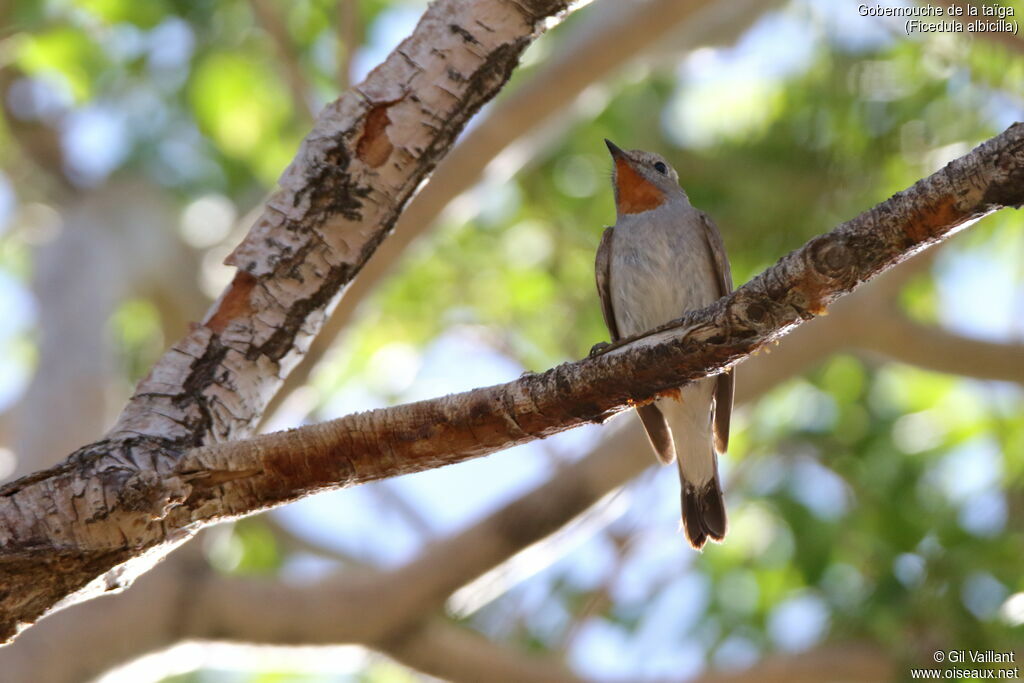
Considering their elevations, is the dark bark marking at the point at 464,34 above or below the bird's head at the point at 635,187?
above

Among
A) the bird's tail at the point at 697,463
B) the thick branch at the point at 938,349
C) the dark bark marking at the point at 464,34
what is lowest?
the thick branch at the point at 938,349

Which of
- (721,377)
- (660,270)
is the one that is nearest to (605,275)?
(660,270)

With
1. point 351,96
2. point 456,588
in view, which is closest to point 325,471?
point 351,96

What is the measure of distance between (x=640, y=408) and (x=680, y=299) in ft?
2.47

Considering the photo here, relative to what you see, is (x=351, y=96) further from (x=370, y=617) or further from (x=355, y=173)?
(x=370, y=617)

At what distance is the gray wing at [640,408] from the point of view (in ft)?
18.1

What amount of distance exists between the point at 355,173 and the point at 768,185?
181 inches

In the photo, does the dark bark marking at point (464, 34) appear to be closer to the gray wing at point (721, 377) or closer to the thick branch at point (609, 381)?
the thick branch at point (609, 381)

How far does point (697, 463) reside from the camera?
19.2 ft

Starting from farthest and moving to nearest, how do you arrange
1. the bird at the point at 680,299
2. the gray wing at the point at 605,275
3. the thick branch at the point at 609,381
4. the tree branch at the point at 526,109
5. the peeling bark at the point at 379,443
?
the tree branch at the point at 526,109
the gray wing at the point at 605,275
the bird at the point at 680,299
the peeling bark at the point at 379,443
the thick branch at the point at 609,381

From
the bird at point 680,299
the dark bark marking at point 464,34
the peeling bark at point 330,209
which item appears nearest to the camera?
the peeling bark at point 330,209

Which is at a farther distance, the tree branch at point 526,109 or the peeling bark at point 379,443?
the tree branch at point 526,109

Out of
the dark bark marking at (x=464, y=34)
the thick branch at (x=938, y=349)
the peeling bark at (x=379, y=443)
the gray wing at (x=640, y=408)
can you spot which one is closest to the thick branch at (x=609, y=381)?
the peeling bark at (x=379, y=443)

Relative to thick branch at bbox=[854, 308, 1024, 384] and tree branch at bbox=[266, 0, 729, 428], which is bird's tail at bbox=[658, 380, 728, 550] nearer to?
thick branch at bbox=[854, 308, 1024, 384]
